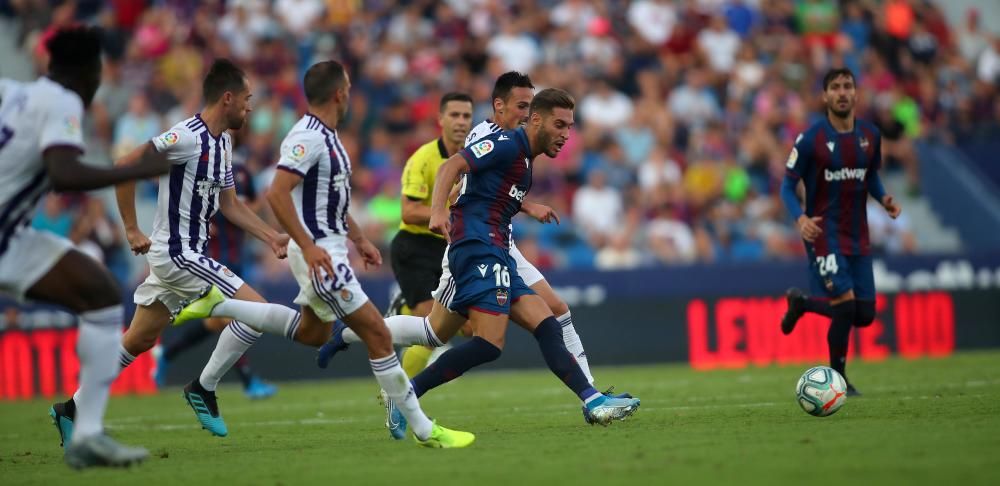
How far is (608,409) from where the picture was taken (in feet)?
30.3

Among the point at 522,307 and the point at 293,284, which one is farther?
the point at 293,284

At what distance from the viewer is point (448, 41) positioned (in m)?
23.2

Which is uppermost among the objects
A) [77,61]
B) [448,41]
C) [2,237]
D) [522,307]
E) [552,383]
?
[448,41]

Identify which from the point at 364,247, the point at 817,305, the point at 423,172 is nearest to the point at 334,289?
the point at 364,247

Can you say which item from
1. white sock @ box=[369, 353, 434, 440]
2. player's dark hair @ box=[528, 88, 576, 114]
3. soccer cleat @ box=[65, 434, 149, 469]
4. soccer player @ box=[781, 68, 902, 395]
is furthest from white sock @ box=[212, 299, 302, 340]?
soccer player @ box=[781, 68, 902, 395]

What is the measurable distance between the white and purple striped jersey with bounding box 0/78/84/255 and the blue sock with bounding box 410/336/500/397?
287 cm

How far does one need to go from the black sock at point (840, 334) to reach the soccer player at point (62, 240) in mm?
6332

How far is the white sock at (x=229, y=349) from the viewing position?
32.7ft

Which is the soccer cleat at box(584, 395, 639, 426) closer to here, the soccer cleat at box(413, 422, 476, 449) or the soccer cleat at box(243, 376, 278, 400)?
the soccer cleat at box(413, 422, 476, 449)

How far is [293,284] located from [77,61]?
34.1 ft

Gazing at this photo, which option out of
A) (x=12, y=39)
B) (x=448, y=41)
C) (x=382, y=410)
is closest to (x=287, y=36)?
(x=448, y=41)

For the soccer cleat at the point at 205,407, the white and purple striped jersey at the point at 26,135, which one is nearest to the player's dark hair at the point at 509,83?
the soccer cleat at the point at 205,407

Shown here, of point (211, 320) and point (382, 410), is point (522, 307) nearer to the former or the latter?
point (382, 410)

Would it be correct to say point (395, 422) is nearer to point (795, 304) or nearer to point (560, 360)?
point (560, 360)
